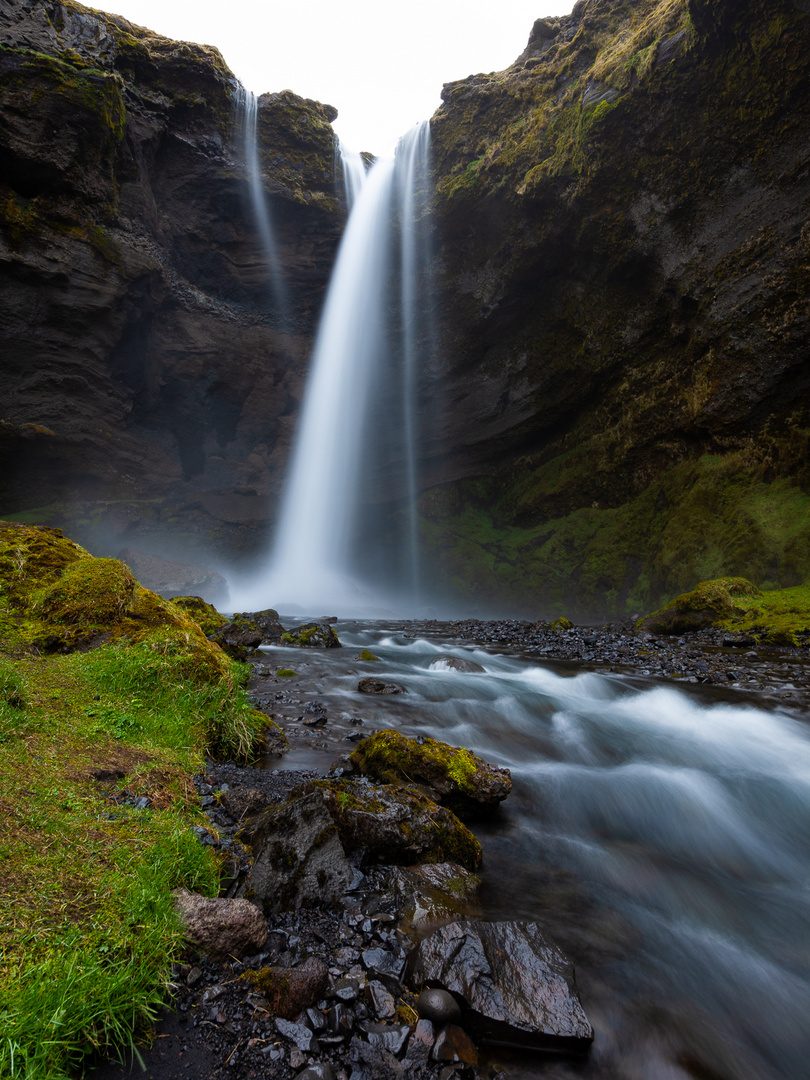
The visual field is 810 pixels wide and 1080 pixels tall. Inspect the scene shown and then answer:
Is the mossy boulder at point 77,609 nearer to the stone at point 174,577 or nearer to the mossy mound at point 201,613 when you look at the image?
the mossy mound at point 201,613

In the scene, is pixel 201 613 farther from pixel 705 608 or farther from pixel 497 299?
pixel 497 299

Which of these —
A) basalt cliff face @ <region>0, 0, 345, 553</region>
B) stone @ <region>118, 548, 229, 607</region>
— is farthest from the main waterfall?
stone @ <region>118, 548, 229, 607</region>

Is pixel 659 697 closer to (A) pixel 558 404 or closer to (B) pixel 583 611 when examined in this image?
(B) pixel 583 611

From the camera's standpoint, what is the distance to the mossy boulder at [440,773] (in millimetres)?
→ 4105

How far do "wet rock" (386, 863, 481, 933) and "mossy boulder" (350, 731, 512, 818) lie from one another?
32.9 inches

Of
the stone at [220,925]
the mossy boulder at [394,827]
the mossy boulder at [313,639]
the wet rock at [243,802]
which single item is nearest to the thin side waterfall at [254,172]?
the mossy boulder at [313,639]

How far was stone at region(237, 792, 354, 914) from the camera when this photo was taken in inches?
99.4

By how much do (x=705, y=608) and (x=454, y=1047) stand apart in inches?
627

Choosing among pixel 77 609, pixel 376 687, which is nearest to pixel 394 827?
pixel 77 609

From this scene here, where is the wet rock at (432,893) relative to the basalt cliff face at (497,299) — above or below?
below

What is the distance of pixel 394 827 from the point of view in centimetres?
313

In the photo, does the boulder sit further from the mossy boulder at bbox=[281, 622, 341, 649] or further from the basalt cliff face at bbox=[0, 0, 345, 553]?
the basalt cliff face at bbox=[0, 0, 345, 553]

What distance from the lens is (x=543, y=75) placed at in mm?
25031

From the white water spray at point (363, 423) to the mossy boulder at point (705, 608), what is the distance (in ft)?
60.7
